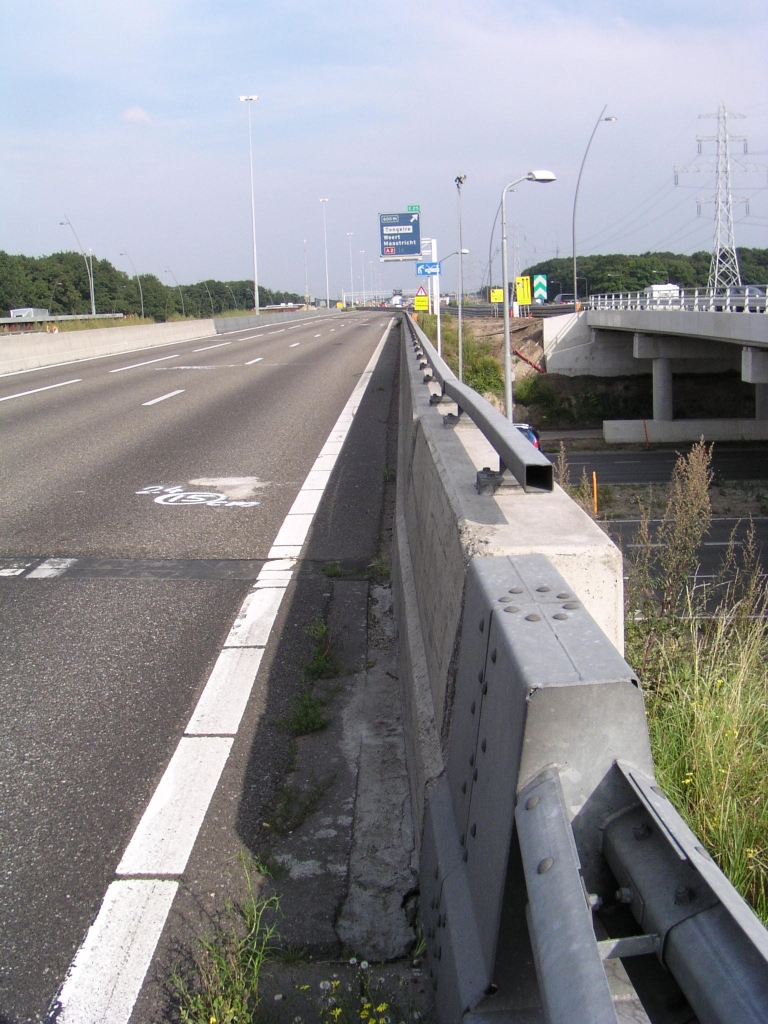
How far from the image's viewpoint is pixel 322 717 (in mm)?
4520

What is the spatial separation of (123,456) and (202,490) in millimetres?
2327

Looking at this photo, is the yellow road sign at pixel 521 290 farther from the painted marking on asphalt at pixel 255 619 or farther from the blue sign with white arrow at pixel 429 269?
the painted marking on asphalt at pixel 255 619

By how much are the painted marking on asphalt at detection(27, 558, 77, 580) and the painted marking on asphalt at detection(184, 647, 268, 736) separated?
198 cm

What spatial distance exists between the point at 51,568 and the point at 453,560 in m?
4.38

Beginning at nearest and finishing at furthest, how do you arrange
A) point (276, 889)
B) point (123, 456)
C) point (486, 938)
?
point (486, 938) < point (276, 889) < point (123, 456)

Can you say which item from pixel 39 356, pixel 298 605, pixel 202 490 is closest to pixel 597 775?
pixel 298 605

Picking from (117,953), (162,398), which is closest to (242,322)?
(162,398)

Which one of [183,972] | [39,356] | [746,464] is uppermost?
[39,356]

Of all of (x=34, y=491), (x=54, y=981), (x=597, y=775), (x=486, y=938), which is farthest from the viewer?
(x=34, y=491)

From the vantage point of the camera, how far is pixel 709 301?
37.5 m

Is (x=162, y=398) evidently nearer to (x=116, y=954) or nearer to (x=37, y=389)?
(x=37, y=389)

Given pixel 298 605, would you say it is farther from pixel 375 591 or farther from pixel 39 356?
pixel 39 356

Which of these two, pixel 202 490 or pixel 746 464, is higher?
pixel 202 490

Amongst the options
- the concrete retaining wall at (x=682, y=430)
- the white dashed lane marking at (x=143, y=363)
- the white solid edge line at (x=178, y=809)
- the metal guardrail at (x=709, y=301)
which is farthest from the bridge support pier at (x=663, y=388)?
the white solid edge line at (x=178, y=809)
